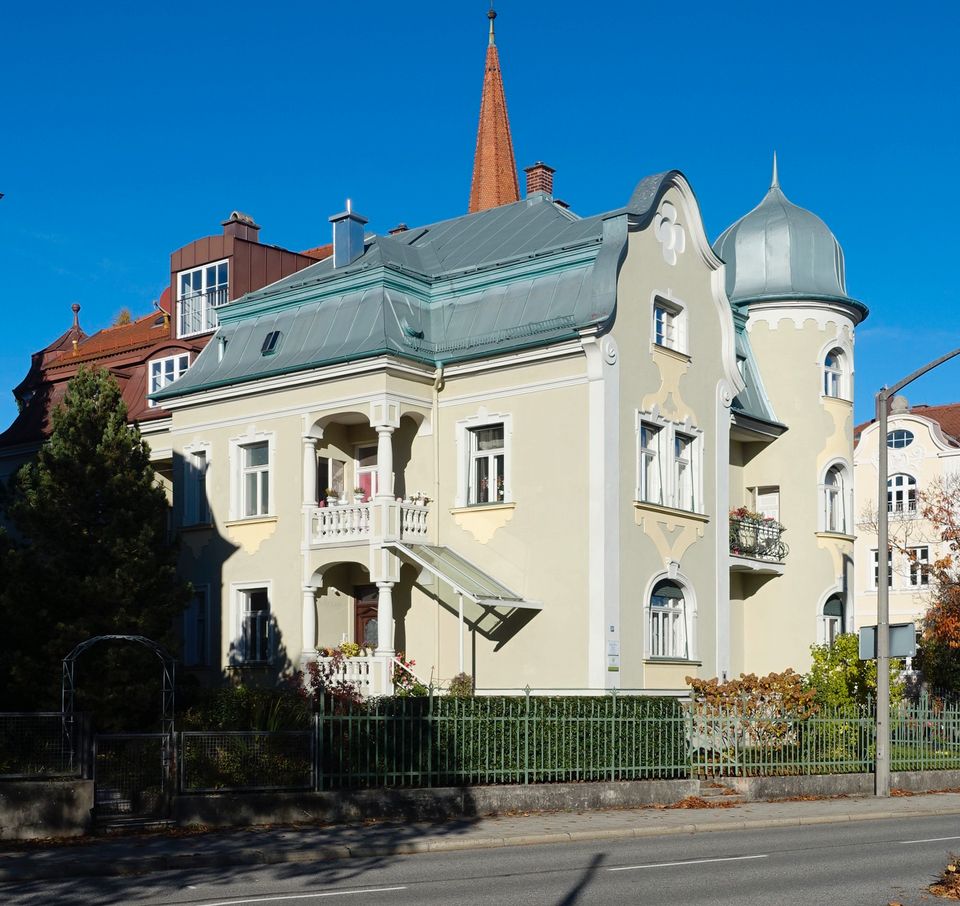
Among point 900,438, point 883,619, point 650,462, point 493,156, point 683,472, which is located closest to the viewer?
point 883,619

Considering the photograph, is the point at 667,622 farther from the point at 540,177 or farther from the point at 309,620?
the point at 540,177

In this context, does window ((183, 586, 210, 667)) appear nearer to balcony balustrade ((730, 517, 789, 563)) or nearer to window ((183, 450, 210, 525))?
window ((183, 450, 210, 525))

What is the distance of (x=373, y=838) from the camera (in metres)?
16.5

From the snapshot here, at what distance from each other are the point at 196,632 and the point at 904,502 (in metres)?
Result: 34.2

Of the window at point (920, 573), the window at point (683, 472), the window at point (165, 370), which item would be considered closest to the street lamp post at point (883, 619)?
the window at point (683, 472)

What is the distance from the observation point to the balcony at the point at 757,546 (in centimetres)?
3195

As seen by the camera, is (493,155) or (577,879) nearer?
(577,879)

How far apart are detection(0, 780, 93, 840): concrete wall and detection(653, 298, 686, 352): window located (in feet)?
56.7

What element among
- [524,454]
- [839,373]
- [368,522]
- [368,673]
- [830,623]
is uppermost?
[839,373]

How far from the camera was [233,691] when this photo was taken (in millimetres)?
25797

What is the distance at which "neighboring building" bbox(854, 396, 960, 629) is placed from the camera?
54562mm

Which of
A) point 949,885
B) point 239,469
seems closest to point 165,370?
point 239,469

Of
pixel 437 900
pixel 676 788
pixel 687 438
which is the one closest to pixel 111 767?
pixel 437 900

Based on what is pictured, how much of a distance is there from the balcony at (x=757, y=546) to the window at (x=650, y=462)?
3426 millimetres
